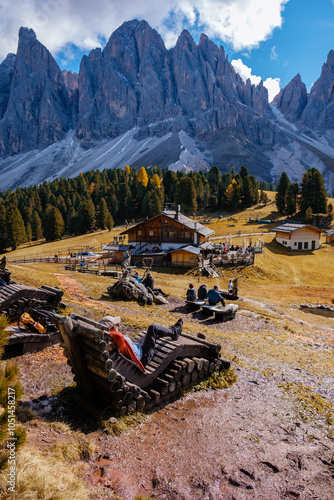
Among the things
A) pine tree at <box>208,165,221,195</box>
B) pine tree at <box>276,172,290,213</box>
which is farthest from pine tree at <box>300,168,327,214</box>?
pine tree at <box>208,165,221,195</box>

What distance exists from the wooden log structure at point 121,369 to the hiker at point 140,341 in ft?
0.52

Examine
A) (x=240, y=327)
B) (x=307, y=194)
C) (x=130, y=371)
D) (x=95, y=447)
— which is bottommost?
(x=240, y=327)

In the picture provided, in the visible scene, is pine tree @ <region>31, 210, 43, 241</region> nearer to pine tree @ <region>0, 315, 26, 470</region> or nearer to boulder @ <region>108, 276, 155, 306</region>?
boulder @ <region>108, 276, 155, 306</region>

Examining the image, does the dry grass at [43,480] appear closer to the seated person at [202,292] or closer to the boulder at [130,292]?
the boulder at [130,292]

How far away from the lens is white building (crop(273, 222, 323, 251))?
5928cm

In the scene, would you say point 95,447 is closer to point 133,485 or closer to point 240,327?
point 133,485

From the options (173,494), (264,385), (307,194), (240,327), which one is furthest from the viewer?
(307,194)

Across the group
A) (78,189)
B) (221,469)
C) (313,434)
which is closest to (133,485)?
(221,469)

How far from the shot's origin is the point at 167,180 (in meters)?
113

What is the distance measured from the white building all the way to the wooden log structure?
56415 mm

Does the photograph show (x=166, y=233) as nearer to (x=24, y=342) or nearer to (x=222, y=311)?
(x=222, y=311)

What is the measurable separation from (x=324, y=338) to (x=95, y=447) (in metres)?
15.1

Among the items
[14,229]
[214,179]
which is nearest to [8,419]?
[14,229]

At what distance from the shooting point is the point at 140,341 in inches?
321
